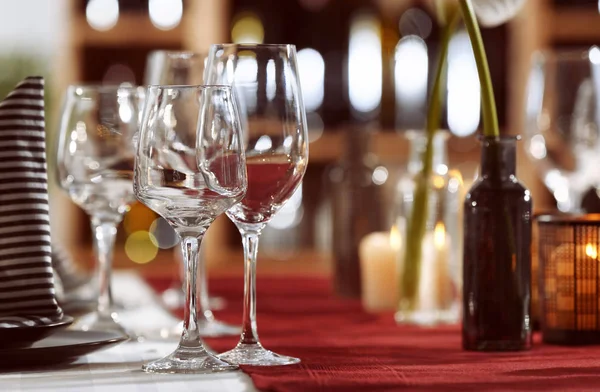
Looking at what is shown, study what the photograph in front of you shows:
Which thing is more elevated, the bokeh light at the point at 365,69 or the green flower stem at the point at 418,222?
the bokeh light at the point at 365,69

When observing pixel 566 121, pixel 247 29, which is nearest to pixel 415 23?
pixel 247 29

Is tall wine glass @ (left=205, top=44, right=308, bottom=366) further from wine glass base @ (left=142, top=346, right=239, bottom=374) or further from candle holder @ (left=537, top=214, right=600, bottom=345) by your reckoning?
candle holder @ (left=537, top=214, right=600, bottom=345)

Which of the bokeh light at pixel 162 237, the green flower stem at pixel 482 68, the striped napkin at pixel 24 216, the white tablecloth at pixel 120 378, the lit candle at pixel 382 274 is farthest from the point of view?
the bokeh light at pixel 162 237

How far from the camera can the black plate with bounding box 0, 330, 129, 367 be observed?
80 centimetres

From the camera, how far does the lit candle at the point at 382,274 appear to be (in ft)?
4.26

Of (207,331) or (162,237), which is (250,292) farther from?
(162,237)

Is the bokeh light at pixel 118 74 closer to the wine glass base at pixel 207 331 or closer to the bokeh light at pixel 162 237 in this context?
the bokeh light at pixel 162 237

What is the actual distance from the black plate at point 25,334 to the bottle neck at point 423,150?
0.54m

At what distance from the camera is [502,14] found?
101 centimetres

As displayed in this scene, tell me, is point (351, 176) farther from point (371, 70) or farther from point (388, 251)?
point (371, 70)

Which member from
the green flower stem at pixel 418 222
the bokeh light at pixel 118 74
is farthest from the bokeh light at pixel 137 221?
the green flower stem at pixel 418 222

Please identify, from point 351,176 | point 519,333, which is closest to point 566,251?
point 519,333

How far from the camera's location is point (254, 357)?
84 cm

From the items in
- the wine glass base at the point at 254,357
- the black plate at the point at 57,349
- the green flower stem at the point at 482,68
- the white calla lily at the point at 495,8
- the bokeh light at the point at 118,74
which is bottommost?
the wine glass base at the point at 254,357
